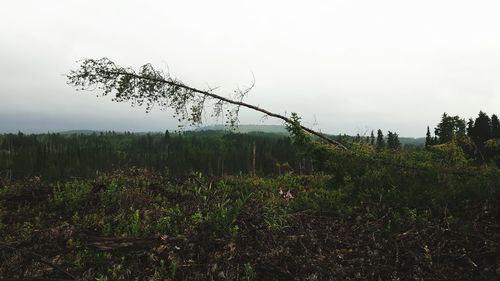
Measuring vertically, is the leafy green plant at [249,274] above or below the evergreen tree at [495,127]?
below

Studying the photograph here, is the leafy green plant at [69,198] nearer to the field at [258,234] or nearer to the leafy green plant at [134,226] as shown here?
the field at [258,234]

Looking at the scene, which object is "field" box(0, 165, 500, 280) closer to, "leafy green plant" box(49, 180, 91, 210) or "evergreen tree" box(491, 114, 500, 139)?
"leafy green plant" box(49, 180, 91, 210)

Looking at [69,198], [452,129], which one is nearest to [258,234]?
[69,198]

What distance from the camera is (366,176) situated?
26.0 ft

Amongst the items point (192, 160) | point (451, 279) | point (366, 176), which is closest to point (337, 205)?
point (366, 176)

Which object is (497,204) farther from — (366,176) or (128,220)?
(128,220)

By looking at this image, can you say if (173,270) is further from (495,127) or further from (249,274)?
(495,127)

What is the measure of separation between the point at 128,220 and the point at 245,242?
236 centimetres

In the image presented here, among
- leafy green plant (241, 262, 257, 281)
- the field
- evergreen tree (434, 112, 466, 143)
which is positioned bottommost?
leafy green plant (241, 262, 257, 281)

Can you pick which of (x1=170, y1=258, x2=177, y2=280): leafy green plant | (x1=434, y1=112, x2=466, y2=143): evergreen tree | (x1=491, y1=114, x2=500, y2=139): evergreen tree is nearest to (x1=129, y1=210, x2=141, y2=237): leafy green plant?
(x1=170, y1=258, x2=177, y2=280): leafy green plant

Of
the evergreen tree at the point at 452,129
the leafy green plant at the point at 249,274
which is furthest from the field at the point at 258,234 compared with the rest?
the evergreen tree at the point at 452,129

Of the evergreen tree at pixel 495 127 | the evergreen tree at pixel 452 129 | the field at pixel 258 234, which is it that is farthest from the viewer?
the evergreen tree at pixel 495 127

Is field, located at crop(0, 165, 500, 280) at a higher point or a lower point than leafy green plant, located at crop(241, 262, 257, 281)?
higher

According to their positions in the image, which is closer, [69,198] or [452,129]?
[69,198]
